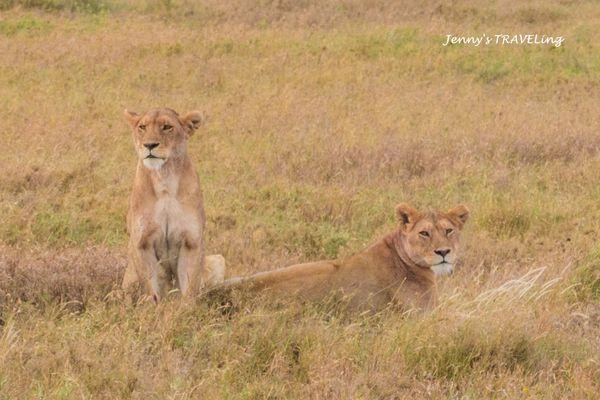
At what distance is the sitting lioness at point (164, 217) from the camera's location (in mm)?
6625

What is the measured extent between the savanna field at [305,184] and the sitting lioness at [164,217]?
0.27 m

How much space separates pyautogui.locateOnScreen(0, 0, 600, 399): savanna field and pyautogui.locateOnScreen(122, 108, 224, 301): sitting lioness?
0.27 m

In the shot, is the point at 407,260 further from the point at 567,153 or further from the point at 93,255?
the point at 567,153

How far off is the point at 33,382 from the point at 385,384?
61.9 inches

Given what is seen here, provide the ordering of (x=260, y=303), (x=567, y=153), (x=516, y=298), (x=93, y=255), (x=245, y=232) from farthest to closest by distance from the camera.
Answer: (x=567, y=153) < (x=245, y=232) < (x=93, y=255) < (x=516, y=298) < (x=260, y=303)

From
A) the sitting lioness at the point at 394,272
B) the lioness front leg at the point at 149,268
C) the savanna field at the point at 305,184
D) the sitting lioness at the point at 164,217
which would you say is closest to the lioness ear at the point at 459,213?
the sitting lioness at the point at 394,272

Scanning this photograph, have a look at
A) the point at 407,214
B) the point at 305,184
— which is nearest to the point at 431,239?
the point at 407,214

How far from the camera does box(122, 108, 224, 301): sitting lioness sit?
21.7 feet

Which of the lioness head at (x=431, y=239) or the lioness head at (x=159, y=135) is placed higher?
the lioness head at (x=159, y=135)

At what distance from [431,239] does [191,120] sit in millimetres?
1579

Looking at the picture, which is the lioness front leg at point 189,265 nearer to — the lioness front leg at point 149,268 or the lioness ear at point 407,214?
the lioness front leg at point 149,268

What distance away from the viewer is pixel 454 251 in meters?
6.67

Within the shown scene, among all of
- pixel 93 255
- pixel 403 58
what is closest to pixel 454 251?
pixel 93 255

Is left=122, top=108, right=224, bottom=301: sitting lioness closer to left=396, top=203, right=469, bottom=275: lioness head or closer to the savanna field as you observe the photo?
the savanna field
